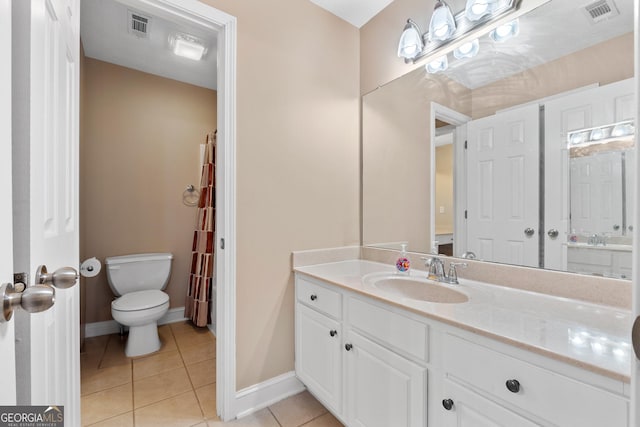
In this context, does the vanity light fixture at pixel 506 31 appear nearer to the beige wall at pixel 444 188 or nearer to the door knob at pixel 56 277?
the beige wall at pixel 444 188

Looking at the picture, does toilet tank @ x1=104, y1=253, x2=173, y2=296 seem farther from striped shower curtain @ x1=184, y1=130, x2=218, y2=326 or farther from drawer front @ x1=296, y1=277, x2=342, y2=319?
drawer front @ x1=296, y1=277, x2=342, y2=319

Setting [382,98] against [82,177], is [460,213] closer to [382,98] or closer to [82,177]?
[382,98]

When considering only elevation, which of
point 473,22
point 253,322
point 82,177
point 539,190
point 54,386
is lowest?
point 253,322

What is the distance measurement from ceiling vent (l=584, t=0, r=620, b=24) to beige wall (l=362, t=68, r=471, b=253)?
0.49m

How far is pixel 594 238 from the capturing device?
1.07 m

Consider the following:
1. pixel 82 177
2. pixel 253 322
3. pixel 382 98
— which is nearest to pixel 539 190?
pixel 382 98

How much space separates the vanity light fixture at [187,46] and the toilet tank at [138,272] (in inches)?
71.0

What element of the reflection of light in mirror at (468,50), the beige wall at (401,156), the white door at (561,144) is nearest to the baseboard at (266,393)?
the beige wall at (401,156)

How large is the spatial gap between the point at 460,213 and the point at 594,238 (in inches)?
21.0

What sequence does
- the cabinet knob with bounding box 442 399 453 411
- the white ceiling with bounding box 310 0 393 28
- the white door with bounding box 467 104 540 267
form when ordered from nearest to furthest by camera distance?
the cabinet knob with bounding box 442 399 453 411 < the white door with bounding box 467 104 540 267 < the white ceiling with bounding box 310 0 393 28

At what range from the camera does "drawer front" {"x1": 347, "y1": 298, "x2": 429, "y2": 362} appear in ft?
3.30

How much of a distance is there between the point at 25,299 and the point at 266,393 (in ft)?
5.02

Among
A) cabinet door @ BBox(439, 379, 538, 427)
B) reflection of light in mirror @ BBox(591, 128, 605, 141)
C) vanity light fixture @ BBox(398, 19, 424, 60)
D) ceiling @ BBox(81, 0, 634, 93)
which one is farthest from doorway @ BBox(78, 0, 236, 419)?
reflection of light in mirror @ BBox(591, 128, 605, 141)

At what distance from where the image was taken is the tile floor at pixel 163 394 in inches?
59.2
